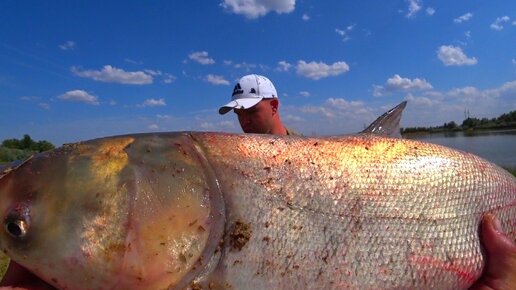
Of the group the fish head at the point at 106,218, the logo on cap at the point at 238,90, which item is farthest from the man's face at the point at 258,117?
the fish head at the point at 106,218

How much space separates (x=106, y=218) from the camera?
2.04m

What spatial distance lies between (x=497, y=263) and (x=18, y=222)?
260 centimetres

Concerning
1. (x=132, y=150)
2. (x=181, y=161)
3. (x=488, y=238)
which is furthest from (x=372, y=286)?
(x=132, y=150)

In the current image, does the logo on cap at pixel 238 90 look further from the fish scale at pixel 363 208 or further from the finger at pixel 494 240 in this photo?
the finger at pixel 494 240

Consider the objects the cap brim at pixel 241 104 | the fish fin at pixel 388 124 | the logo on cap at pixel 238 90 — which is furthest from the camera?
the logo on cap at pixel 238 90

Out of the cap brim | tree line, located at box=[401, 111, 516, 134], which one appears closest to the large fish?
the cap brim

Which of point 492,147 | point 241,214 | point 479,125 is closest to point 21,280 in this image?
point 241,214

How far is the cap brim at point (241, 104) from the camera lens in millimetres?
5703

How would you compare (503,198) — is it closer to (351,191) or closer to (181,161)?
(351,191)

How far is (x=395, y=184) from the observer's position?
8.82 ft

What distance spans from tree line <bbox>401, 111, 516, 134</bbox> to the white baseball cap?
9976 cm

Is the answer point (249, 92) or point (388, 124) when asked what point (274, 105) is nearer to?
point (249, 92)

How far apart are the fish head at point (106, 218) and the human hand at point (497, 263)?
1.66 metres

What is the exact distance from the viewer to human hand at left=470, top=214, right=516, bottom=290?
2742mm
